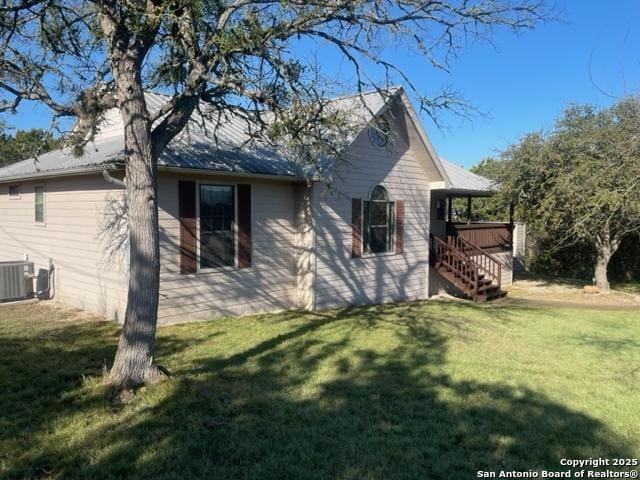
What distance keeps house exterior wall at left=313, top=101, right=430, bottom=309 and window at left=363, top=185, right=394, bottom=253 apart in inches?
7.7

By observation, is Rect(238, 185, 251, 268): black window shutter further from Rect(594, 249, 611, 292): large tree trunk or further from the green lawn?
Rect(594, 249, 611, 292): large tree trunk

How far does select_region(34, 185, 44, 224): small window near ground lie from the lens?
11.1 metres

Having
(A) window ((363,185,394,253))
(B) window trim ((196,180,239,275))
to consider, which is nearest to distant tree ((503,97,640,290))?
(A) window ((363,185,394,253))

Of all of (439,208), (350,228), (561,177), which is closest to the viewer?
(350,228)

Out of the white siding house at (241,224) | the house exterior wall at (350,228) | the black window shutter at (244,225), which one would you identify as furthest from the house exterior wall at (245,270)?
the house exterior wall at (350,228)

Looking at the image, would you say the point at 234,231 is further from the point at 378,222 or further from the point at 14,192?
the point at 14,192

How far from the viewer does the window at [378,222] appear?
12.1 metres

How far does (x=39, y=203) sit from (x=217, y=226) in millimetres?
5026

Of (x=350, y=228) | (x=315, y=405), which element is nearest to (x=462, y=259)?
(x=350, y=228)

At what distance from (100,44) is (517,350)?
776 cm

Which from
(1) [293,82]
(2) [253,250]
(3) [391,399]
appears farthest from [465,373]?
(2) [253,250]

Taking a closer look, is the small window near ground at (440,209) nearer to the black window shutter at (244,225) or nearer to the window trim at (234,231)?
the black window shutter at (244,225)

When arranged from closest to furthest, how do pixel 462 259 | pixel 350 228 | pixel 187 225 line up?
1. pixel 187 225
2. pixel 350 228
3. pixel 462 259

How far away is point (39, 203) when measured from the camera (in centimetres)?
1123
